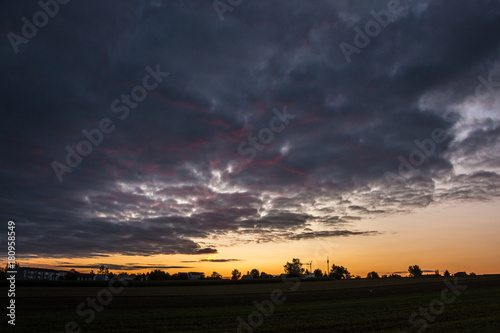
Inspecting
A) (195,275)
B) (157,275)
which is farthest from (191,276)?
(157,275)

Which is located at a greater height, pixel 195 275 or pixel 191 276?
pixel 195 275

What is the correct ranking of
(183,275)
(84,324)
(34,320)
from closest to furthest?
(84,324)
(34,320)
(183,275)

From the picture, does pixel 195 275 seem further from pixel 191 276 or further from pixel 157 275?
pixel 157 275

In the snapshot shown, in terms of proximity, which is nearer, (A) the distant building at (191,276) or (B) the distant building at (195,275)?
(B) the distant building at (195,275)

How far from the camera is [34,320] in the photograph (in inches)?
1040

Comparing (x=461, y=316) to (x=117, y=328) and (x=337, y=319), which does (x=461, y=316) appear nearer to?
(x=337, y=319)

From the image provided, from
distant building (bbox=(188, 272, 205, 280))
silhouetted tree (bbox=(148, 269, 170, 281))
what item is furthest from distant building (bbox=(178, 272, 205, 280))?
silhouetted tree (bbox=(148, 269, 170, 281))

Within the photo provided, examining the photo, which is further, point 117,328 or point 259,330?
point 117,328

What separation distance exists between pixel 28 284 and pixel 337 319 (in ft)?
296

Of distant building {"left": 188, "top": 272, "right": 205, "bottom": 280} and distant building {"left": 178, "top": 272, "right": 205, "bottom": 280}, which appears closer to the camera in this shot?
distant building {"left": 188, "top": 272, "right": 205, "bottom": 280}

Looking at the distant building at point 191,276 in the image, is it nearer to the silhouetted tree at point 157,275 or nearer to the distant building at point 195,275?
the distant building at point 195,275

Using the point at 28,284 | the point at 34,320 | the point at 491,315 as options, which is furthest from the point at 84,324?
the point at 28,284

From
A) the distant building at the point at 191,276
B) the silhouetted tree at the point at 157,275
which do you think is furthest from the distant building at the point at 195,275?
the silhouetted tree at the point at 157,275

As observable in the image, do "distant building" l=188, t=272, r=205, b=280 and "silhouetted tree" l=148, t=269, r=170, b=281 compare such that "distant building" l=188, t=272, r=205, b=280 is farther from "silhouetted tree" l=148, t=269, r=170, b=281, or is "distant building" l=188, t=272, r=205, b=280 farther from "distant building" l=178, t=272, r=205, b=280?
"silhouetted tree" l=148, t=269, r=170, b=281
